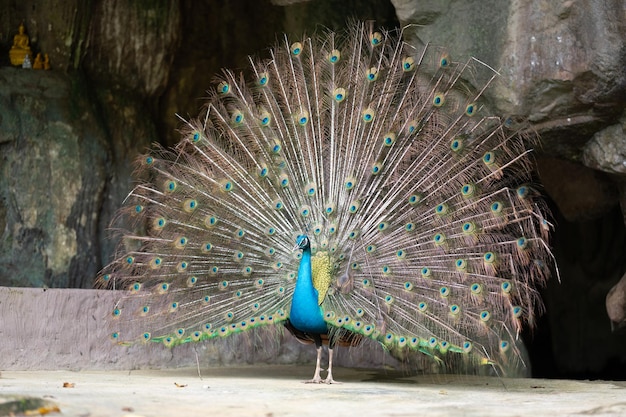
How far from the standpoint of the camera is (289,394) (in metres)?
6.93

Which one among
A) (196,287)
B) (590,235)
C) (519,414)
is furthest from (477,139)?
(590,235)

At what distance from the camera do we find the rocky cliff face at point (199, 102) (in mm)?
8516

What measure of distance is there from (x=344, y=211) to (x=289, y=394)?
2.01 m

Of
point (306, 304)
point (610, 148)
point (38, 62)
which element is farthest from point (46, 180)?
point (610, 148)

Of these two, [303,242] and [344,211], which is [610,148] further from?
[303,242]

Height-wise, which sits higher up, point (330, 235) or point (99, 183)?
point (99, 183)

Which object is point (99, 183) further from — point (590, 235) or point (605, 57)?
point (590, 235)

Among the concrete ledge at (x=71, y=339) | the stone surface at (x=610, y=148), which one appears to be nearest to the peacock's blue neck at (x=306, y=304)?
the concrete ledge at (x=71, y=339)

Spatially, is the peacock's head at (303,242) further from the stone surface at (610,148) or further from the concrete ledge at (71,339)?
the stone surface at (610,148)

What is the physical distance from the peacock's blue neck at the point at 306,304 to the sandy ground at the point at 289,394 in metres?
0.48

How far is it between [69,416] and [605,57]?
5335 millimetres

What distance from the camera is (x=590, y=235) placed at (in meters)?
14.3

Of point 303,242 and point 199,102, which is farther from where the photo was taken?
point 199,102

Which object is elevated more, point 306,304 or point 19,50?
point 19,50
